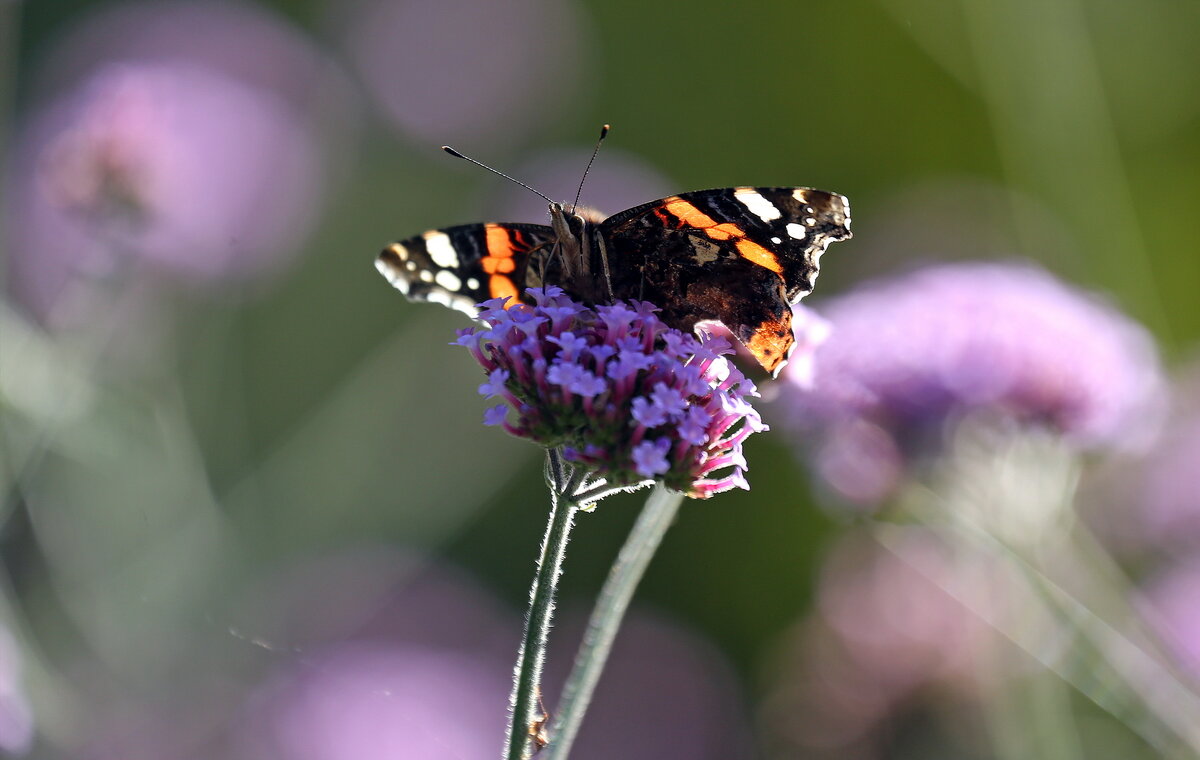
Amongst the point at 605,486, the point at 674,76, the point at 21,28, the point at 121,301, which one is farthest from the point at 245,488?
the point at 674,76

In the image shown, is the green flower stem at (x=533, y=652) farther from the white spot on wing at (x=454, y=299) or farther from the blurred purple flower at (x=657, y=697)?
the blurred purple flower at (x=657, y=697)

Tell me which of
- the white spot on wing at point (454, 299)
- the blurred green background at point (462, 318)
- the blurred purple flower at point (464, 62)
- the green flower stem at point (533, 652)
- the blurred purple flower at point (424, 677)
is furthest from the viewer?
the blurred purple flower at point (464, 62)

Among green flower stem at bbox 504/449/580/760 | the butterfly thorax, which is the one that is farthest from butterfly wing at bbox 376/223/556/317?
green flower stem at bbox 504/449/580/760

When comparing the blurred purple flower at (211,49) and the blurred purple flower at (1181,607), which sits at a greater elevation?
the blurred purple flower at (211,49)

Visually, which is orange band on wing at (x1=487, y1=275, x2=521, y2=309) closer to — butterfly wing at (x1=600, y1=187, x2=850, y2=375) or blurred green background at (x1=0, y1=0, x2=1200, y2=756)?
butterfly wing at (x1=600, y1=187, x2=850, y2=375)

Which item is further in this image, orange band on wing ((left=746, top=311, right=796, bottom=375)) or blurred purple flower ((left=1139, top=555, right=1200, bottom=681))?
blurred purple flower ((left=1139, top=555, right=1200, bottom=681))

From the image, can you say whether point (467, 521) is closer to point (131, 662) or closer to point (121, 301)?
point (121, 301)

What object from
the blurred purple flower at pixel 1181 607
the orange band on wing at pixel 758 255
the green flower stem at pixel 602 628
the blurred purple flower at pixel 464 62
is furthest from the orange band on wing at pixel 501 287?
the blurred purple flower at pixel 464 62
